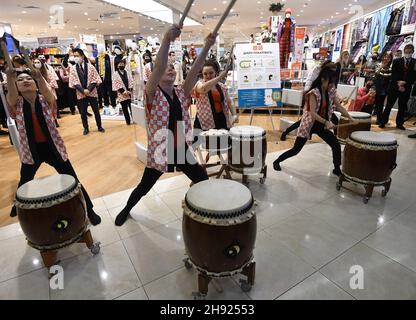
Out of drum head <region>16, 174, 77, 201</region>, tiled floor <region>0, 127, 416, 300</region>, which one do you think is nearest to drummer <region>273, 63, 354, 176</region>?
tiled floor <region>0, 127, 416, 300</region>

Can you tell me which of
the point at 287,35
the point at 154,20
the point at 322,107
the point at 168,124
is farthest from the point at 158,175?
the point at 154,20

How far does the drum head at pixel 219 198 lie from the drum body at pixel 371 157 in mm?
1647

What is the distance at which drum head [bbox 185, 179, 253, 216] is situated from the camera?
4.77 feet

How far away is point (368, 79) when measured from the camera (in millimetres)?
6426

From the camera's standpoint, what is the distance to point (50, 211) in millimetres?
1730

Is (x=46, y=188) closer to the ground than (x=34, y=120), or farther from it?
closer to the ground

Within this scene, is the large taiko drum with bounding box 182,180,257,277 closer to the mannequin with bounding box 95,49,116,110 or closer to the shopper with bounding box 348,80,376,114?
the shopper with bounding box 348,80,376,114

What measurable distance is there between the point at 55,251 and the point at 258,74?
12.6ft

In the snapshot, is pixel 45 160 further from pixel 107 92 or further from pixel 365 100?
pixel 107 92

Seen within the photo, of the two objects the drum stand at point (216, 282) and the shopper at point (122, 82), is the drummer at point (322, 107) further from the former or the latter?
the shopper at point (122, 82)

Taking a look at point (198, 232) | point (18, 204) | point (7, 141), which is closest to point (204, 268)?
point (198, 232)

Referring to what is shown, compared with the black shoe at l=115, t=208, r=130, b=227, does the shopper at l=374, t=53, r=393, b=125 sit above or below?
above
